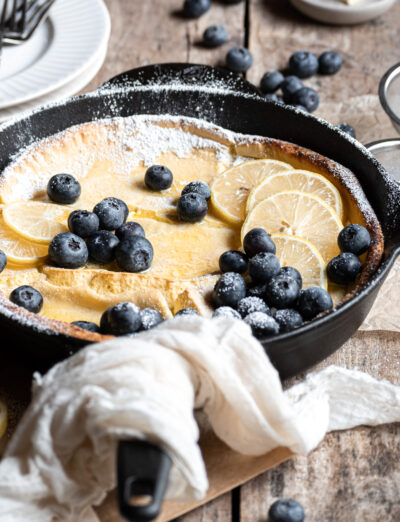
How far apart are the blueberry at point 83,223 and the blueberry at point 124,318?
44 cm

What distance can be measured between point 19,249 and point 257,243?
84cm

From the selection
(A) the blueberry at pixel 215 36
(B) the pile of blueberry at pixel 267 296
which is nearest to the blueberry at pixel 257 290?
(B) the pile of blueberry at pixel 267 296

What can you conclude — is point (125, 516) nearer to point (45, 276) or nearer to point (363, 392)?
point (363, 392)

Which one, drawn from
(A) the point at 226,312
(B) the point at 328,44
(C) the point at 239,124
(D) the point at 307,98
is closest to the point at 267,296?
(A) the point at 226,312

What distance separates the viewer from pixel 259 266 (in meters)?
2.15

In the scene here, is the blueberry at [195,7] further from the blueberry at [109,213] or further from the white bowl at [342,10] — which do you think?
the blueberry at [109,213]

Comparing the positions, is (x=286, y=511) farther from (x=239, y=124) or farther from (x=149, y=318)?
(x=239, y=124)

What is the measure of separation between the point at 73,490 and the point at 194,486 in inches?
12.2

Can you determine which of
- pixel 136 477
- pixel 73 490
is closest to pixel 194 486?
pixel 136 477

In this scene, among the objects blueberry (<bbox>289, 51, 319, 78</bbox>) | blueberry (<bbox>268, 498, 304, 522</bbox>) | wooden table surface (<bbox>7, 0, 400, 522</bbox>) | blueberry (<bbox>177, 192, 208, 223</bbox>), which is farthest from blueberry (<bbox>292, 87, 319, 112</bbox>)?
blueberry (<bbox>268, 498, 304, 522</bbox>)

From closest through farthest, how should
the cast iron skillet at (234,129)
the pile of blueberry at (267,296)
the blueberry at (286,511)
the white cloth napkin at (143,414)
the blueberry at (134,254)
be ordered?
the white cloth napkin at (143,414), the blueberry at (286,511), the cast iron skillet at (234,129), the pile of blueberry at (267,296), the blueberry at (134,254)

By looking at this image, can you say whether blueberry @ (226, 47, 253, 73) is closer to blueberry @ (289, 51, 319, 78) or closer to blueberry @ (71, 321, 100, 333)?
blueberry @ (289, 51, 319, 78)

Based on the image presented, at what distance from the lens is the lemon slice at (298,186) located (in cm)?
252

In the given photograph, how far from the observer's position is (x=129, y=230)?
238 centimetres
